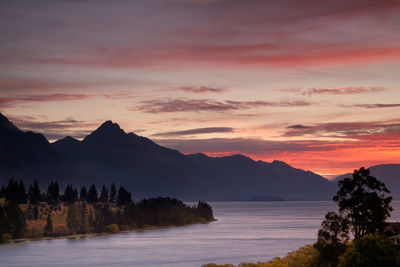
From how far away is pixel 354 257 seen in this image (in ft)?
236

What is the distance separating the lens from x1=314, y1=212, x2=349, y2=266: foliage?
310 feet

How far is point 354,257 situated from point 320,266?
92.7 ft

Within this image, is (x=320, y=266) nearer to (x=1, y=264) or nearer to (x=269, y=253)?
(x=269, y=253)

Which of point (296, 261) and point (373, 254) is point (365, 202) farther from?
point (296, 261)

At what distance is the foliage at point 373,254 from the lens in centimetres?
7081

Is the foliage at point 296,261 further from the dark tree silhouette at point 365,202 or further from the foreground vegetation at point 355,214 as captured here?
the dark tree silhouette at point 365,202

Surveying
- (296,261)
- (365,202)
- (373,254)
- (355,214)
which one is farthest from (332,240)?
(373,254)

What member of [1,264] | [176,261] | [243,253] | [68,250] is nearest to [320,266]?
[176,261]

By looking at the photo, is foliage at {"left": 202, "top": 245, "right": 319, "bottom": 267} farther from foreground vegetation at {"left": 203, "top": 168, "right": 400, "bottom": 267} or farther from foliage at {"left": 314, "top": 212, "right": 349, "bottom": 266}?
foliage at {"left": 314, "top": 212, "right": 349, "bottom": 266}

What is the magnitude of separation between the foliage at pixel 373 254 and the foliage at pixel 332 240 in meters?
21.6

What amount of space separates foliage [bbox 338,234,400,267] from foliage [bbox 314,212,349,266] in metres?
21.6

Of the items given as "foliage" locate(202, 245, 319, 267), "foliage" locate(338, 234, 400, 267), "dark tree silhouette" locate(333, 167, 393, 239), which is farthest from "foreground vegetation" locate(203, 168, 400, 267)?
"foliage" locate(338, 234, 400, 267)

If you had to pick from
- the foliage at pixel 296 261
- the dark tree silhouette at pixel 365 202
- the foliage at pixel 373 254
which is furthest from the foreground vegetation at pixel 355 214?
the foliage at pixel 373 254

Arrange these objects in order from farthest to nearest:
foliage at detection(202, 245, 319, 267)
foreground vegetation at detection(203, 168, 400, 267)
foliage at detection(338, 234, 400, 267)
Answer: foliage at detection(202, 245, 319, 267), foreground vegetation at detection(203, 168, 400, 267), foliage at detection(338, 234, 400, 267)
